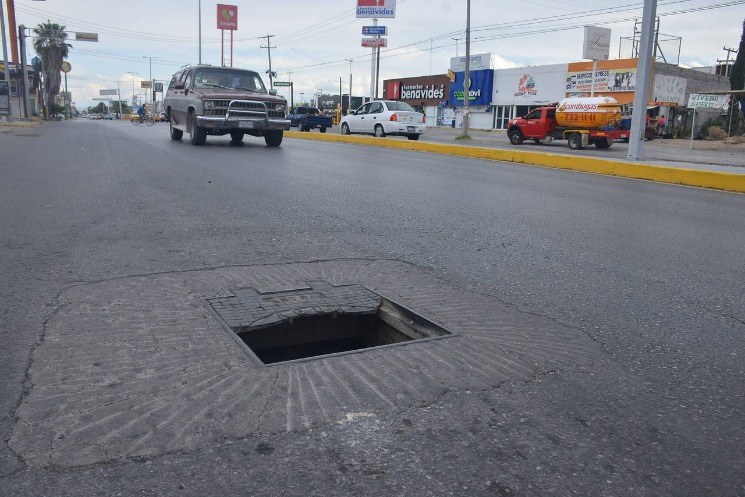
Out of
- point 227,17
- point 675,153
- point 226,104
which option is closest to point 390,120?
point 675,153

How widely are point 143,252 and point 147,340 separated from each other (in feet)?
6.60

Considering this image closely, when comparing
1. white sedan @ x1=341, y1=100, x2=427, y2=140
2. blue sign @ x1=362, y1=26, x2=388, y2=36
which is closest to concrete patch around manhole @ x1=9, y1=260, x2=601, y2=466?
white sedan @ x1=341, y1=100, x2=427, y2=140

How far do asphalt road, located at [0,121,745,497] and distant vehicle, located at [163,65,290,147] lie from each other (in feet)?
25.2

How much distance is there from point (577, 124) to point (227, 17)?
45.3 meters

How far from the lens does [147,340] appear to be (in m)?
3.20

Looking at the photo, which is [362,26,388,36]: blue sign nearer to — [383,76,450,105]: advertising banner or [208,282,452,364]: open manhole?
[383,76,450,105]: advertising banner

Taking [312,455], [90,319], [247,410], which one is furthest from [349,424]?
[90,319]

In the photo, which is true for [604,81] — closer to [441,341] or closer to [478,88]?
[478,88]

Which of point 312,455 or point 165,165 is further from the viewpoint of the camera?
point 165,165

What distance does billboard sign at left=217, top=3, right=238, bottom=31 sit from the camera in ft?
201

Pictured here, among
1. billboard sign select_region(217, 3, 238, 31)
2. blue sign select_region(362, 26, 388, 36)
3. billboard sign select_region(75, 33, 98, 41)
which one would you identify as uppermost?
billboard sign select_region(217, 3, 238, 31)

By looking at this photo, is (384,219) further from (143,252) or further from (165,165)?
(165,165)

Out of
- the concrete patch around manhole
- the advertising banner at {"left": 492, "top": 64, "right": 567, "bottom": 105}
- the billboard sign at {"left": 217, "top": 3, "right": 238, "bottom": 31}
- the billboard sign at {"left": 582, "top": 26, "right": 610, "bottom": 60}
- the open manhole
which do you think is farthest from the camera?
the billboard sign at {"left": 217, "top": 3, "right": 238, "bottom": 31}

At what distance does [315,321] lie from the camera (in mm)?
3875
